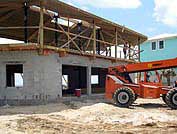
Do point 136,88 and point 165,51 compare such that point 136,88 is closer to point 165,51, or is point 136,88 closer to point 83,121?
point 83,121

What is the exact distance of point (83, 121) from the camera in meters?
13.7

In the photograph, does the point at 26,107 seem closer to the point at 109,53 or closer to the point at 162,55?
the point at 109,53

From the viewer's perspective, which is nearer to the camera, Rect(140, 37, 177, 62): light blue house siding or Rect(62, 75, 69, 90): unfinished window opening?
Rect(62, 75, 69, 90): unfinished window opening

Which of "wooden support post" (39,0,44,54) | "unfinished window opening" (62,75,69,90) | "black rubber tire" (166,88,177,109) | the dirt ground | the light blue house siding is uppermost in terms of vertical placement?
the light blue house siding

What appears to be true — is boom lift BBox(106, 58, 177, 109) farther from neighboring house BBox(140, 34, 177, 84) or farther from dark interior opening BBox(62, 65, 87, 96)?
neighboring house BBox(140, 34, 177, 84)

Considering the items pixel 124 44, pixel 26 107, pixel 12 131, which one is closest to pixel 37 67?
pixel 26 107

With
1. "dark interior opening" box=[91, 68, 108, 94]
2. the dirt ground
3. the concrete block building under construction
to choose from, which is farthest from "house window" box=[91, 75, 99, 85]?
the dirt ground

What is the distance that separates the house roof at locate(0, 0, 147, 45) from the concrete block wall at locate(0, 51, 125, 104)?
2.42 metres

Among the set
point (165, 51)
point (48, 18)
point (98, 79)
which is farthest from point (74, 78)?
point (165, 51)

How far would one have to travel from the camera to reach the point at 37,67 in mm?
18109

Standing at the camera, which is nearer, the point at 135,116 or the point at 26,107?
the point at 135,116

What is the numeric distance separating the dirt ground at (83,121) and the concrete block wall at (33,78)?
124cm

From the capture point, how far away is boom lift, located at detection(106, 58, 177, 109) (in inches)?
722

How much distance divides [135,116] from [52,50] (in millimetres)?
6153
